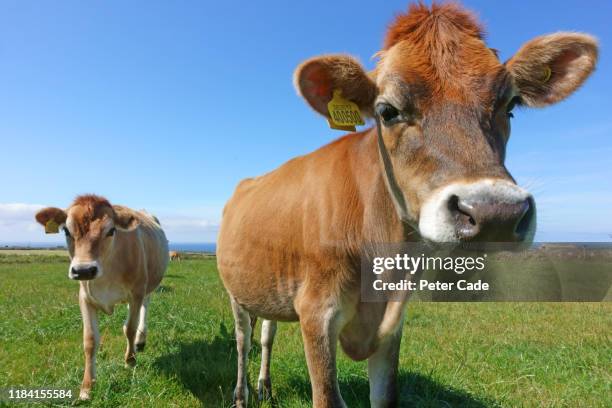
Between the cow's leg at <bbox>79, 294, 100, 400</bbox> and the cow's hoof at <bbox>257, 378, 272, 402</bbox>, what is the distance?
1.82 meters

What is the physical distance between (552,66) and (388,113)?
1362mm

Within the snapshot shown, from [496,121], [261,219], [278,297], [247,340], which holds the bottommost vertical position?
[247,340]

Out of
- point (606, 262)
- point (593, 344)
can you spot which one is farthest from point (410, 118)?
point (606, 262)

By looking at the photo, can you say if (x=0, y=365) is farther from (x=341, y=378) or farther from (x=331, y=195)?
(x=331, y=195)

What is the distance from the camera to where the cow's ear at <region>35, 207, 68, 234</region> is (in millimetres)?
6192

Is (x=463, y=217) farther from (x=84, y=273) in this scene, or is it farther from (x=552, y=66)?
(x=84, y=273)

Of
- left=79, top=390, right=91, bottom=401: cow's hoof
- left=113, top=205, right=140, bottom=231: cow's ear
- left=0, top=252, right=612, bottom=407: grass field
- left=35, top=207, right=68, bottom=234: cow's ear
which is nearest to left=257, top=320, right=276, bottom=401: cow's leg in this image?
left=0, top=252, right=612, bottom=407: grass field

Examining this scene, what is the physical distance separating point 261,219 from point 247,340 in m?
1.83

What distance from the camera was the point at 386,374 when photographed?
3197 millimetres

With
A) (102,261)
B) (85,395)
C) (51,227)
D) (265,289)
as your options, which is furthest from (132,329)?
(265,289)

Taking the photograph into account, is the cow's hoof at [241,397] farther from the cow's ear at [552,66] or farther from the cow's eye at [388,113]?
the cow's ear at [552,66]

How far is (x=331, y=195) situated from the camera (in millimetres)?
3139

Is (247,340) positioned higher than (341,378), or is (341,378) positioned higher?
(247,340)

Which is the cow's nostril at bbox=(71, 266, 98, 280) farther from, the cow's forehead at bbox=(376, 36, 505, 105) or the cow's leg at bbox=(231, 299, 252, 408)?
the cow's forehead at bbox=(376, 36, 505, 105)
